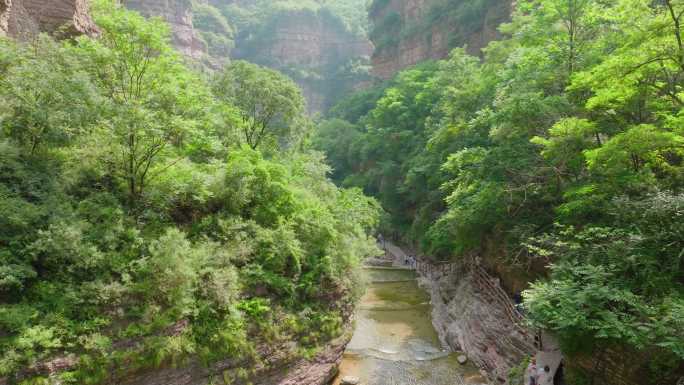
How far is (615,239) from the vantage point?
396 inches

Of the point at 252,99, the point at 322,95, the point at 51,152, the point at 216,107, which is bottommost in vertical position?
the point at 51,152

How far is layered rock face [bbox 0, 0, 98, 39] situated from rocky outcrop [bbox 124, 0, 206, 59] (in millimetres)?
54784

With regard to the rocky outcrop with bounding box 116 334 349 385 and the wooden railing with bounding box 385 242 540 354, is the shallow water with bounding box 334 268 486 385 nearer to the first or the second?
the rocky outcrop with bounding box 116 334 349 385

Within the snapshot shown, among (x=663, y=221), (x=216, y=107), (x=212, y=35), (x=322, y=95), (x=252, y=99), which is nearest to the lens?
(x=663, y=221)

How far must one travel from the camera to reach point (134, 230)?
11211 mm

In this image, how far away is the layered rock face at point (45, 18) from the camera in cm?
1426

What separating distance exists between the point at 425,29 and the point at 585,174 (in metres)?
45.8

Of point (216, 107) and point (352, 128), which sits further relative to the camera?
point (352, 128)

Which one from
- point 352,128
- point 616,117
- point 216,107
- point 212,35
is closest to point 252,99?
point 216,107

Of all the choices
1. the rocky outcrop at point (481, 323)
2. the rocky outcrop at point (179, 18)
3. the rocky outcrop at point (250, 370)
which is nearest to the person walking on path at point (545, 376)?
the rocky outcrop at point (481, 323)

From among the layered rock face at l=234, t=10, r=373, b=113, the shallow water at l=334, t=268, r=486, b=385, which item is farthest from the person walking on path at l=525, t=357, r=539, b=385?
the layered rock face at l=234, t=10, r=373, b=113

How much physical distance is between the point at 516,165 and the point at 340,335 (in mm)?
10477

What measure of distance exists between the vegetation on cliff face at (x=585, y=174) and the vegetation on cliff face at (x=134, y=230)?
7596mm

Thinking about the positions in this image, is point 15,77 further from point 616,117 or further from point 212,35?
point 212,35
